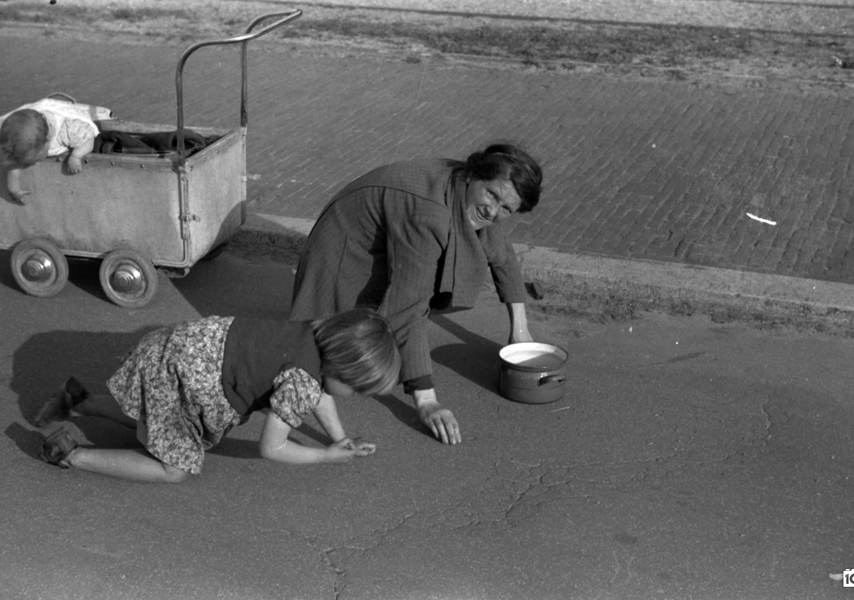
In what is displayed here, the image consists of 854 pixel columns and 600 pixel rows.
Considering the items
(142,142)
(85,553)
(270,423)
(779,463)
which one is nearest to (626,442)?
(779,463)

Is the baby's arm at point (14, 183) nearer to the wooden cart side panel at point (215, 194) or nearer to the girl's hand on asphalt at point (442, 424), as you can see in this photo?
the wooden cart side panel at point (215, 194)

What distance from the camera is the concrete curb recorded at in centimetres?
550

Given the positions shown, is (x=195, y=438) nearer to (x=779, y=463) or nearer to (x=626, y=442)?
(x=626, y=442)

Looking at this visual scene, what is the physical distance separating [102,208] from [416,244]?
71.7 inches

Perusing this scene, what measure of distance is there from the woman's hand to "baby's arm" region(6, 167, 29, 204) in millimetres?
2216

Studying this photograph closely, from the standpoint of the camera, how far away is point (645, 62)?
10.4 meters

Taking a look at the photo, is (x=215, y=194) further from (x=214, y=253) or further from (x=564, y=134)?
(x=564, y=134)

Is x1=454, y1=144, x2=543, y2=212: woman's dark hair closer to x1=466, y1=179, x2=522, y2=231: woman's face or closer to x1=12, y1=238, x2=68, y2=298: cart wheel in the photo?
x1=466, y1=179, x2=522, y2=231: woman's face

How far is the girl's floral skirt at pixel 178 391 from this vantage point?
11.8 feet

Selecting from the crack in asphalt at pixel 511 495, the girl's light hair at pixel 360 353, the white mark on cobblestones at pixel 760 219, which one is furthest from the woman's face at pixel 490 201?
the white mark on cobblestones at pixel 760 219

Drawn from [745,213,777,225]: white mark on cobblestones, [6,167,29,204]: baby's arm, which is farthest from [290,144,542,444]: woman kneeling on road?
[745,213,777,225]: white mark on cobblestones

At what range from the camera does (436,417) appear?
423cm

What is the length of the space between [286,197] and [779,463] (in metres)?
3.73

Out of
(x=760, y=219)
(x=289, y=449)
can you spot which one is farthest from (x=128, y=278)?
(x=760, y=219)
